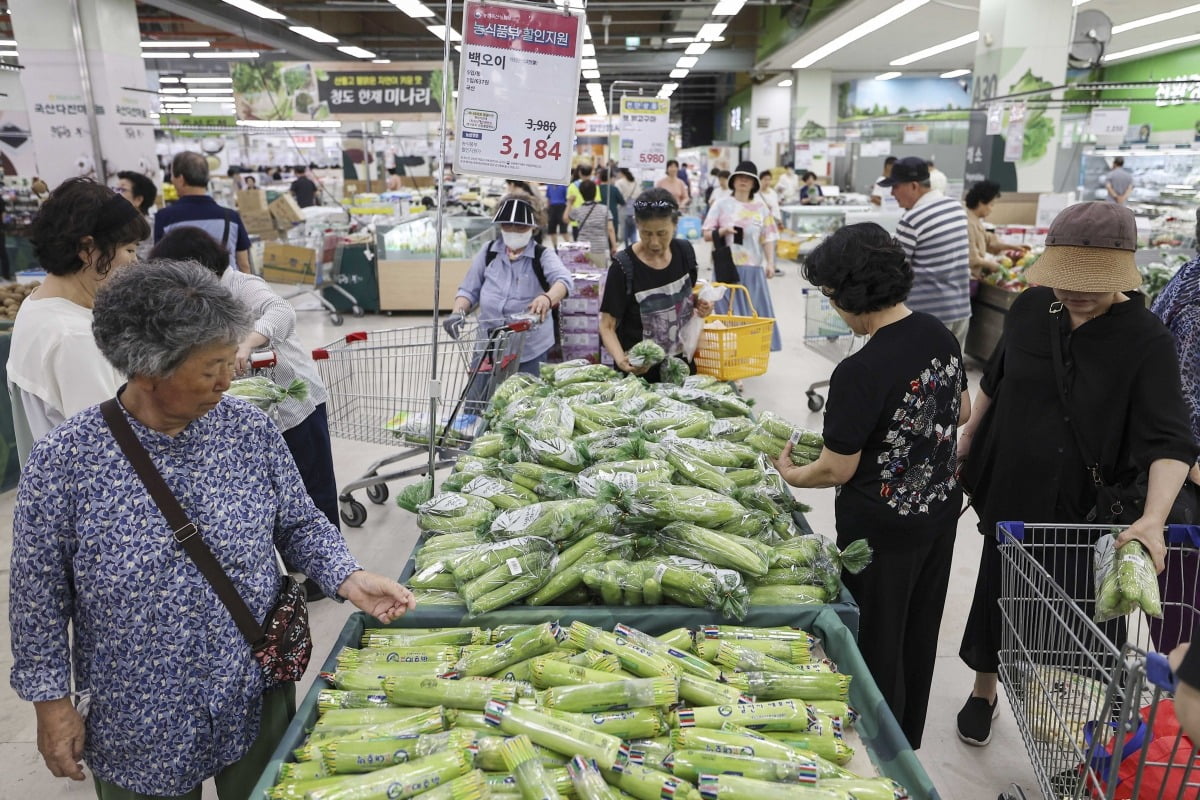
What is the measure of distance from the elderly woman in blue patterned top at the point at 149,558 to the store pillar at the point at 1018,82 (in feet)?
33.8

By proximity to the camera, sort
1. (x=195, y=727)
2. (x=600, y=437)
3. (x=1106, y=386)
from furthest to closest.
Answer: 1. (x=600, y=437)
2. (x=1106, y=386)
3. (x=195, y=727)

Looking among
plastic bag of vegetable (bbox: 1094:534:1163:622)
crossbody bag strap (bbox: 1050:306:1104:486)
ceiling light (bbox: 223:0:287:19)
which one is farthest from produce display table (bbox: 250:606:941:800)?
ceiling light (bbox: 223:0:287:19)

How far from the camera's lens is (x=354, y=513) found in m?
4.85

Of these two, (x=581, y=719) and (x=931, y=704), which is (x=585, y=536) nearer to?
(x=581, y=719)

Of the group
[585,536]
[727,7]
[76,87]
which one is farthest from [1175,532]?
[727,7]

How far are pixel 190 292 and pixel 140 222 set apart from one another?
3.58 feet

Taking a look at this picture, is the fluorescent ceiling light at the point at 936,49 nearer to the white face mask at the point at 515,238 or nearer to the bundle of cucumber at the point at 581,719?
the white face mask at the point at 515,238

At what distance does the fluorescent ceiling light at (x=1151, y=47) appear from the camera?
18.5 meters

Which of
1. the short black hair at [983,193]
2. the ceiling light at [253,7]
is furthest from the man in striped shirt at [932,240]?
the ceiling light at [253,7]

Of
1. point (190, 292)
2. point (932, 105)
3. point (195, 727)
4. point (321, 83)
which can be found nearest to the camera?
point (190, 292)

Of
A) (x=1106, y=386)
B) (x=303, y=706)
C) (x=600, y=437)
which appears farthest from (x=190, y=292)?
(x=1106, y=386)

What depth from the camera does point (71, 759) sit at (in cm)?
169

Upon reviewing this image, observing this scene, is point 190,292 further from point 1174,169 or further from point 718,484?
point 1174,169

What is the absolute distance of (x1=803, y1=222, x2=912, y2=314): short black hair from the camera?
2234mm
